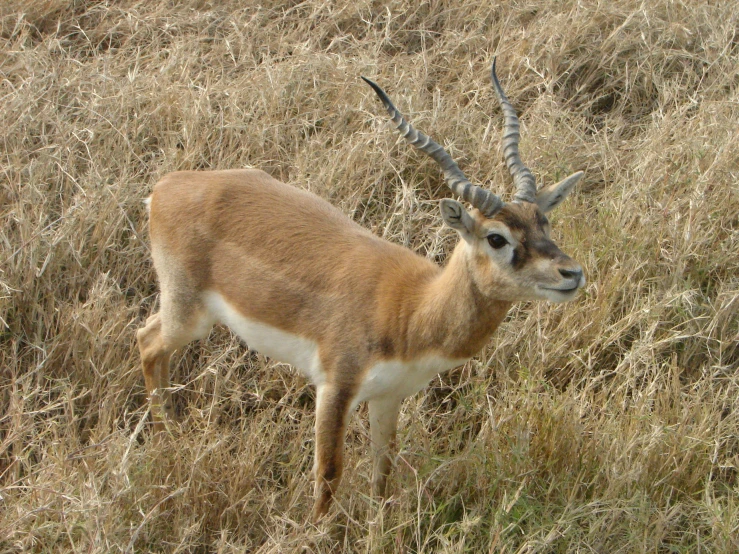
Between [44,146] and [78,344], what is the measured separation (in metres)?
1.75

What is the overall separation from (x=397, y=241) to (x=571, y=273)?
2.18 metres

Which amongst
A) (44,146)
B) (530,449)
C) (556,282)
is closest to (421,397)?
(530,449)

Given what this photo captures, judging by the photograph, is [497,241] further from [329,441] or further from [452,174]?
[329,441]

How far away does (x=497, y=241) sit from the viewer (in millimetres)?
3779

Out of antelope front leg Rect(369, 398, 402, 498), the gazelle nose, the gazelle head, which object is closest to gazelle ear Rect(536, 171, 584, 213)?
the gazelle head

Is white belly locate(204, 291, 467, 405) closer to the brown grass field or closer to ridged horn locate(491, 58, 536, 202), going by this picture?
the brown grass field

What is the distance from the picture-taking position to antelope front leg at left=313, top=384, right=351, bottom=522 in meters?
4.05

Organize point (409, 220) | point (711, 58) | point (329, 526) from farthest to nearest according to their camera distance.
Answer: point (711, 58) < point (409, 220) < point (329, 526)

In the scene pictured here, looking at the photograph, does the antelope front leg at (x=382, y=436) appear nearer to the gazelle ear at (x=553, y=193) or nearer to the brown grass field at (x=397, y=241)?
the brown grass field at (x=397, y=241)

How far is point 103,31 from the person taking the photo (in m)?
7.31

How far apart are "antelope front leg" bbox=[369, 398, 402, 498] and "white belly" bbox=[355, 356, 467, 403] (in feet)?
0.67

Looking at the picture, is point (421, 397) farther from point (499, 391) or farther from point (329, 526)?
point (329, 526)

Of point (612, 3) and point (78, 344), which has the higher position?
point (612, 3)

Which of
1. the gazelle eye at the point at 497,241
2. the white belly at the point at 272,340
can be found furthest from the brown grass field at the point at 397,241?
the gazelle eye at the point at 497,241
